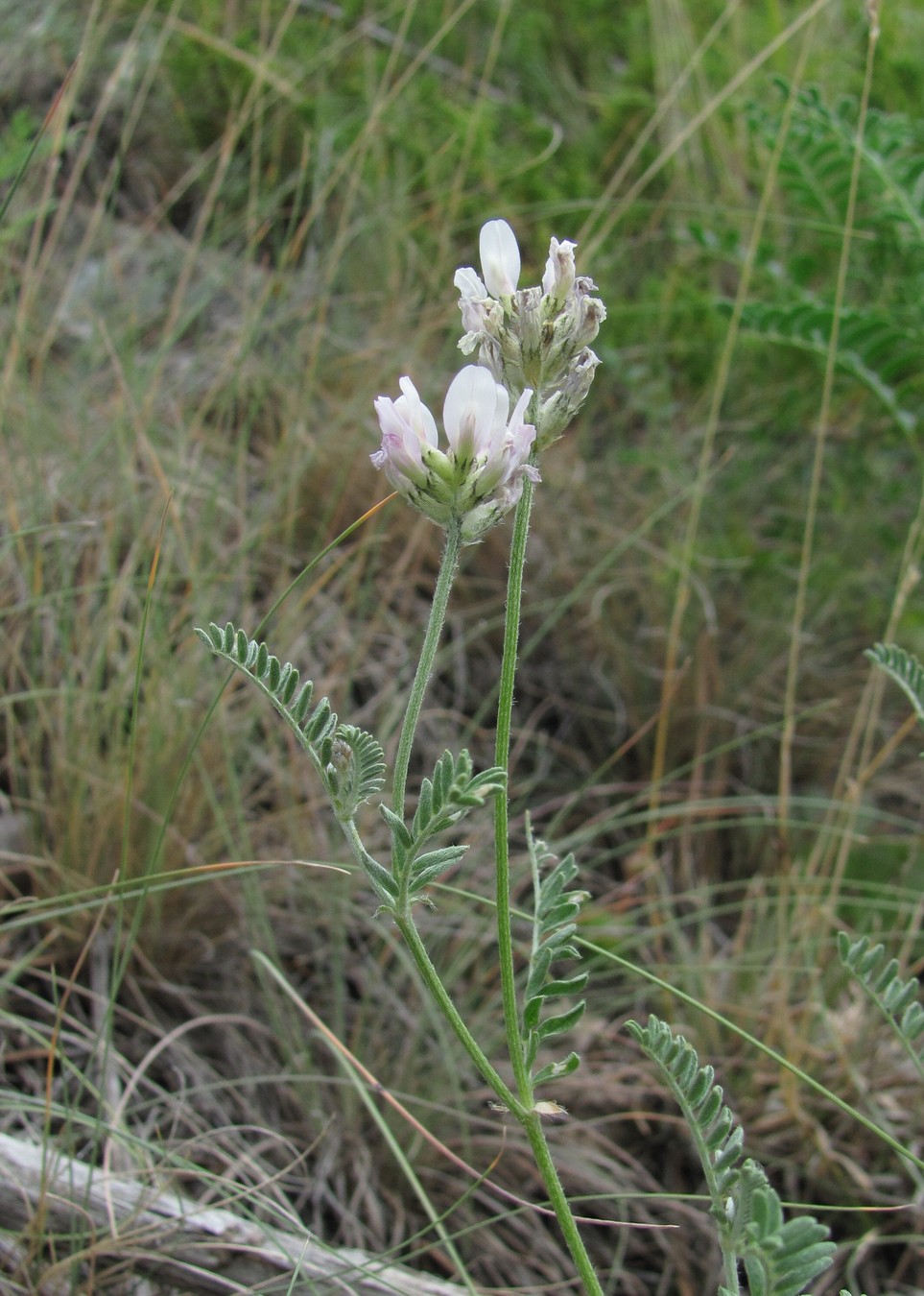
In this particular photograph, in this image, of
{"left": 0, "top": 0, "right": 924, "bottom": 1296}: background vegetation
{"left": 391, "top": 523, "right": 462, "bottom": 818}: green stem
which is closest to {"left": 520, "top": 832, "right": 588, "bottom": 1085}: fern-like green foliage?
{"left": 391, "top": 523, "right": 462, "bottom": 818}: green stem

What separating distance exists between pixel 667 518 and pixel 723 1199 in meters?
1.77

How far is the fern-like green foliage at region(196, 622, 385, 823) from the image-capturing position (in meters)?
0.75

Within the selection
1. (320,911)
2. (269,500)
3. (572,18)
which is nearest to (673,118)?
(572,18)

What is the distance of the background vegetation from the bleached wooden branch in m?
0.03

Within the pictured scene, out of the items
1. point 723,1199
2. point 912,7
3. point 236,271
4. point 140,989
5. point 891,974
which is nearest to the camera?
point 723,1199

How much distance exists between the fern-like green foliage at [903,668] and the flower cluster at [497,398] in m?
0.36

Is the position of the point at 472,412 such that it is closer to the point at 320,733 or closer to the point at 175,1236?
the point at 320,733

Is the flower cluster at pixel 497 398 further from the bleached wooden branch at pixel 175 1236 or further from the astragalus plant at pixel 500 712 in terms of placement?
the bleached wooden branch at pixel 175 1236

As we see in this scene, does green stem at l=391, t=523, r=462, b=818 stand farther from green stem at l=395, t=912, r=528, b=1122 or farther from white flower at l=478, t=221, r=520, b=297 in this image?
white flower at l=478, t=221, r=520, b=297

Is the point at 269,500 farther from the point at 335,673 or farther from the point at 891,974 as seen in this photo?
the point at 891,974

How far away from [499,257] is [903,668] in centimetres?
48

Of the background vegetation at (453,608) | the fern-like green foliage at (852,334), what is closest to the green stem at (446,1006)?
the background vegetation at (453,608)

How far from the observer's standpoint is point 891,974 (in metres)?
0.92

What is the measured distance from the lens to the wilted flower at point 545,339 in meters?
0.82
